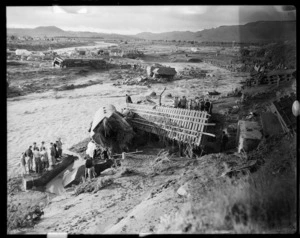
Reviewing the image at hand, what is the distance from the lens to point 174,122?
4.47 meters

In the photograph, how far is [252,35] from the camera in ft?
14.0

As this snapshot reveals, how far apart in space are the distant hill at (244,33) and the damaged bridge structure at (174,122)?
3.47 feet

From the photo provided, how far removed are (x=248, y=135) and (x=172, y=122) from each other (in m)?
1.11

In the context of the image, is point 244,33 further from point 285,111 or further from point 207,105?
point 285,111

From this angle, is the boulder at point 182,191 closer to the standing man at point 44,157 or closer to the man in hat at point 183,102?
the man in hat at point 183,102

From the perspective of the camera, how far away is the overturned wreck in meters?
4.39

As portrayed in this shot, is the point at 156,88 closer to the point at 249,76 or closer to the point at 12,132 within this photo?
the point at 249,76

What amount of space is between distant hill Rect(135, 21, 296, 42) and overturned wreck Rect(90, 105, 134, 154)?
123 cm

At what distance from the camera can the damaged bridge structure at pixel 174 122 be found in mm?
4367

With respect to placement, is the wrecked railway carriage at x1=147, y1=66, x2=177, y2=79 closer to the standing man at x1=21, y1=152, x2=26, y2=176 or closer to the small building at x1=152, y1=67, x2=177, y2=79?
the small building at x1=152, y1=67, x2=177, y2=79

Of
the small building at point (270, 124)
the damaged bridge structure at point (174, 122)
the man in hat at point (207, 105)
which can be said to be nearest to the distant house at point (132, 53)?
the damaged bridge structure at point (174, 122)

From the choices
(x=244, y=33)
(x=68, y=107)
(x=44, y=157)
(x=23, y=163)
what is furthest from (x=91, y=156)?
(x=244, y=33)

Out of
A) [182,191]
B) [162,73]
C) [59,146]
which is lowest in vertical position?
[182,191]
